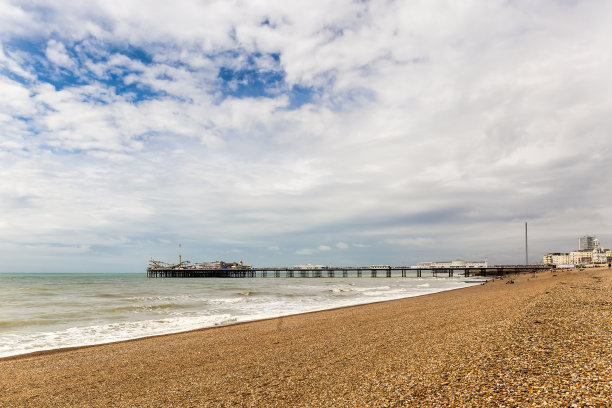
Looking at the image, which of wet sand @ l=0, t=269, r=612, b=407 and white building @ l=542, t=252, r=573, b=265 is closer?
wet sand @ l=0, t=269, r=612, b=407

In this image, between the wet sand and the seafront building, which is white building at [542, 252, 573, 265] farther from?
the wet sand

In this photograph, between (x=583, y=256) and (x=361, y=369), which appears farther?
(x=583, y=256)

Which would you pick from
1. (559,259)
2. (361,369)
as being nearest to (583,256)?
(559,259)

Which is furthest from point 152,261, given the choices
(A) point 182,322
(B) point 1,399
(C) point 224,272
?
(B) point 1,399

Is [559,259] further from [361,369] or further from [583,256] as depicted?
[361,369]

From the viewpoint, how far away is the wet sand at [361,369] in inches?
174

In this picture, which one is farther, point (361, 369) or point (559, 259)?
point (559, 259)

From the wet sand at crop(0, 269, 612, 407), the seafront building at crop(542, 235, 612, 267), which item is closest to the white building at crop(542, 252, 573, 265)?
the seafront building at crop(542, 235, 612, 267)

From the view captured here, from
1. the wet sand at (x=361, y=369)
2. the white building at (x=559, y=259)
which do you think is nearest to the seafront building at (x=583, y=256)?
the white building at (x=559, y=259)

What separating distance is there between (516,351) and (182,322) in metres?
14.7

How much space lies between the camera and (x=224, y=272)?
4542 inches

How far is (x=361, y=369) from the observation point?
640cm

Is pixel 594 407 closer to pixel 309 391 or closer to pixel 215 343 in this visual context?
A: pixel 309 391

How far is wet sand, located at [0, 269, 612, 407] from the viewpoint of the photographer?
4426mm
